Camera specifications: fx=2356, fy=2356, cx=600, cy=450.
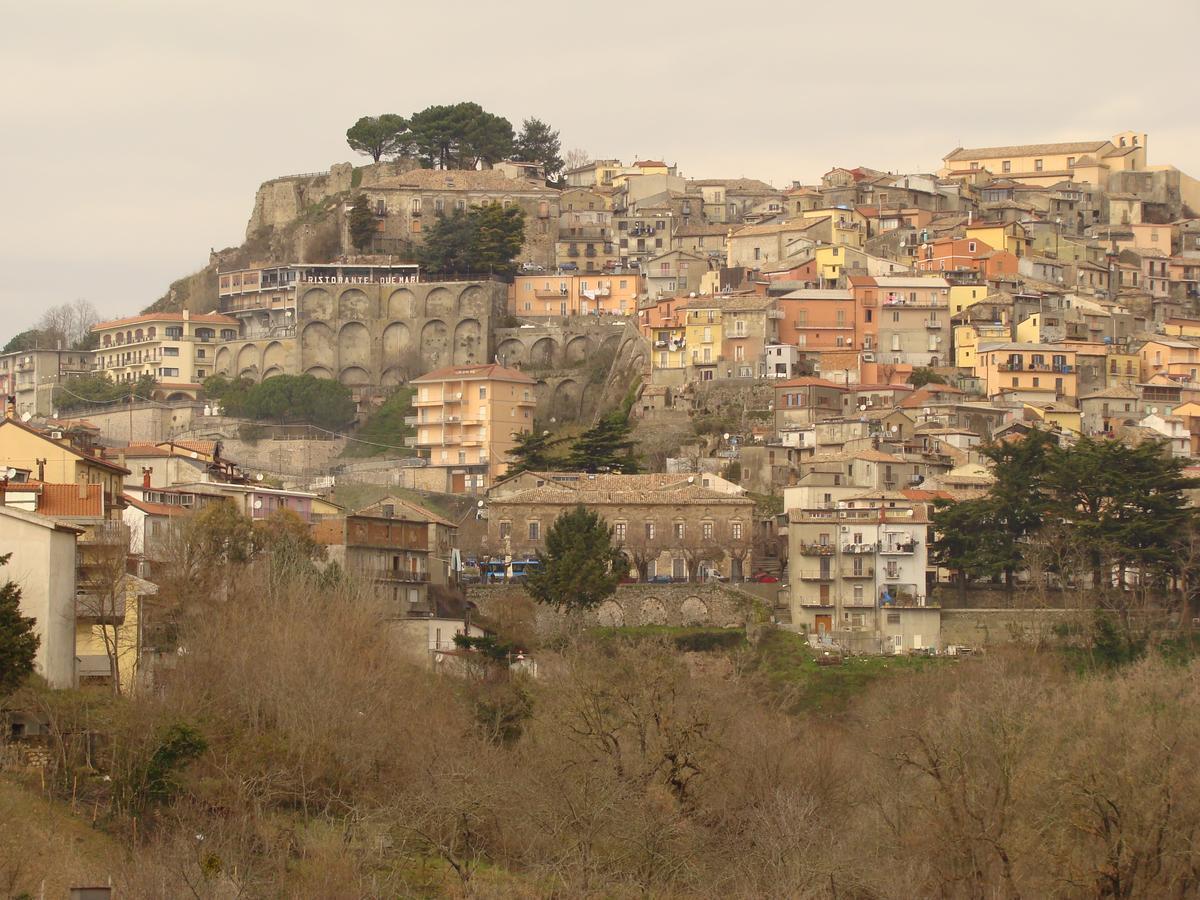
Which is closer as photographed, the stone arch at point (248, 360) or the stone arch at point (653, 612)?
the stone arch at point (653, 612)

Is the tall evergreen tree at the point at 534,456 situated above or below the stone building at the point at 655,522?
above

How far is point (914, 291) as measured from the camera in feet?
319

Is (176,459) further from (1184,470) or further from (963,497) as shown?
(1184,470)

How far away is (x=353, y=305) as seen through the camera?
106312 mm

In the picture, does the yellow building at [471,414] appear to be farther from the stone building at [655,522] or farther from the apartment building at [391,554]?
the apartment building at [391,554]

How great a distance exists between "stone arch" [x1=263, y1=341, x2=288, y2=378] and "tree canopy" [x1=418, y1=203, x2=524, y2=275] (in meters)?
7.53

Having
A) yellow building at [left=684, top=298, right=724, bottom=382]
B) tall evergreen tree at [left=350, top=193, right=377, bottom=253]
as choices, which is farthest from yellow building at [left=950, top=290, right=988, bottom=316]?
tall evergreen tree at [left=350, top=193, right=377, bottom=253]

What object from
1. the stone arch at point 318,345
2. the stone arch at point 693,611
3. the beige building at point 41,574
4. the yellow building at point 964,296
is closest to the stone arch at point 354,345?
Answer: the stone arch at point 318,345

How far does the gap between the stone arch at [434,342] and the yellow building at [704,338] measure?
14348mm

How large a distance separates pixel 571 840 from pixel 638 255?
74.6m

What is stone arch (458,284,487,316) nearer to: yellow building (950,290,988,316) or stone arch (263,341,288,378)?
stone arch (263,341,288,378)

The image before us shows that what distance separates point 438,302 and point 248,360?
31.3ft

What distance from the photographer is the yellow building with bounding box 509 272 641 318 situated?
353ft

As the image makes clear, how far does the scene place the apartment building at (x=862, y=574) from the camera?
68.2 m
